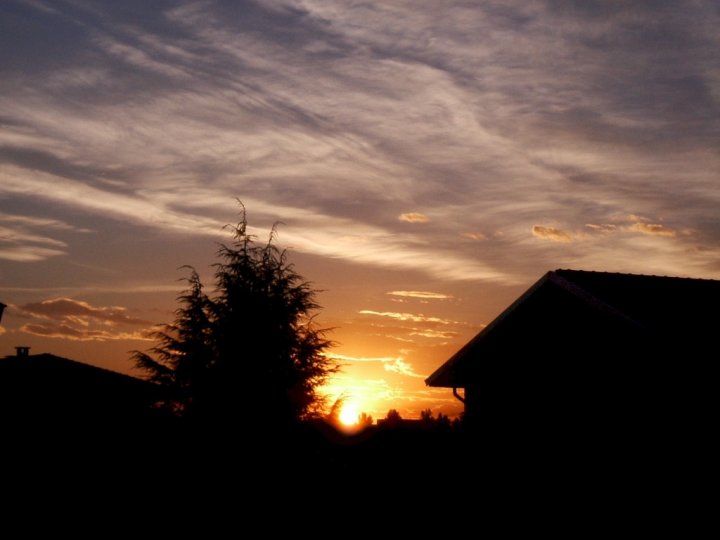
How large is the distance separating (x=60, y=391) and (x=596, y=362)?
2416 centimetres

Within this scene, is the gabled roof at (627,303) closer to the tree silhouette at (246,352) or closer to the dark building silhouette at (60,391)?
the tree silhouette at (246,352)

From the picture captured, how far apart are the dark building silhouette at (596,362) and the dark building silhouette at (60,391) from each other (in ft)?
45.9

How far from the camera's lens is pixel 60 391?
31.4 metres

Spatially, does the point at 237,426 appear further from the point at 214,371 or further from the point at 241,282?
the point at 241,282

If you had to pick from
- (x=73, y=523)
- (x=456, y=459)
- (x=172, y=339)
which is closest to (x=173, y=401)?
(x=172, y=339)

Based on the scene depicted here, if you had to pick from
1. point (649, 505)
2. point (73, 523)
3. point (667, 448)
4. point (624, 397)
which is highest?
point (624, 397)

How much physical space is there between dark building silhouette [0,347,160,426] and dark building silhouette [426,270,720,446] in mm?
13995

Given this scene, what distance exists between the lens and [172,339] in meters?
24.3

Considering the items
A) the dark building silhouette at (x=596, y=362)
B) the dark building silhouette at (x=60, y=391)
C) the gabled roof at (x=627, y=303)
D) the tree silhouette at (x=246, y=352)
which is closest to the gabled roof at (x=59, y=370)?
the dark building silhouette at (x=60, y=391)

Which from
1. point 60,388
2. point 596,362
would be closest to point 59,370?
point 60,388

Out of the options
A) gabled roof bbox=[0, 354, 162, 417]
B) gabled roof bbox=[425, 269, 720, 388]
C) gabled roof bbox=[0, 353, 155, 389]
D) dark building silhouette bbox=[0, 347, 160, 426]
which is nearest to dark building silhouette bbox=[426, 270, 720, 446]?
gabled roof bbox=[425, 269, 720, 388]

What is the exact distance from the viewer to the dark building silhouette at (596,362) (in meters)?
13.6

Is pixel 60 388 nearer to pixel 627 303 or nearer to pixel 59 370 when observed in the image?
pixel 59 370

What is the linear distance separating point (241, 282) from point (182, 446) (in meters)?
6.35
